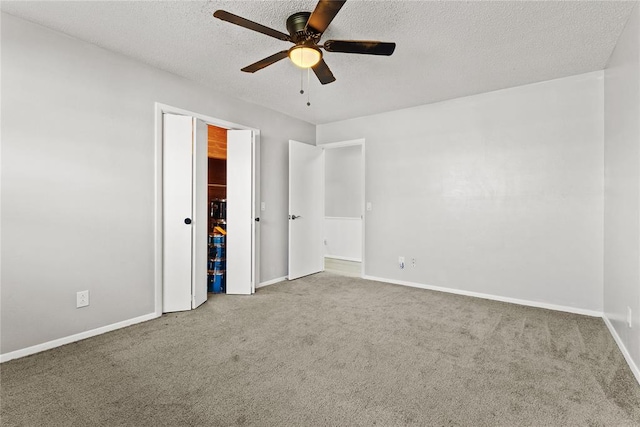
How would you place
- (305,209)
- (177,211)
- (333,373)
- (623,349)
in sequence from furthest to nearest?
(305,209) < (177,211) < (623,349) < (333,373)

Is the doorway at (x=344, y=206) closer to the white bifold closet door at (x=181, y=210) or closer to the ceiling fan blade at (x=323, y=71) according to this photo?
the white bifold closet door at (x=181, y=210)

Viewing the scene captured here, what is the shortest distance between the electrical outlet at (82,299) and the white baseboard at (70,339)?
240 millimetres

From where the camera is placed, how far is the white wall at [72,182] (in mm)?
2320

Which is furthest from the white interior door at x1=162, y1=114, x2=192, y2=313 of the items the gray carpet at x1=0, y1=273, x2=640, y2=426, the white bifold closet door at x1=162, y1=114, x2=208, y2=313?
the gray carpet at x1=0, y1=273, x2=640, y2=426

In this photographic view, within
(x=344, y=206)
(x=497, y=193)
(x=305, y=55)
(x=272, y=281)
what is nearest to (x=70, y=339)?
(x=272, y=281)

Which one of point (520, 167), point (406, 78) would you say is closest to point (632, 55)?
point (520, 167)

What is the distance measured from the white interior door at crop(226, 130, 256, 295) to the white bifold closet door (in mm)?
573

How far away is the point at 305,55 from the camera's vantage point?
89.4 inches

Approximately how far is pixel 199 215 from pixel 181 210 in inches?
8.5

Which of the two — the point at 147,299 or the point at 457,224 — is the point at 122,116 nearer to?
the point at 147,299

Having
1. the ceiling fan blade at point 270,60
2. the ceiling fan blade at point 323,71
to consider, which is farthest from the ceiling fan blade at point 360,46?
the ceiling fan blade at point 270,60

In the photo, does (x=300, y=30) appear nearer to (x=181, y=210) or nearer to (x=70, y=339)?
(x=181, y=210)

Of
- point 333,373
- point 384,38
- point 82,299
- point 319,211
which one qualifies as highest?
point 384,38

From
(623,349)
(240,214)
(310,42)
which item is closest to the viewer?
(310,42)
